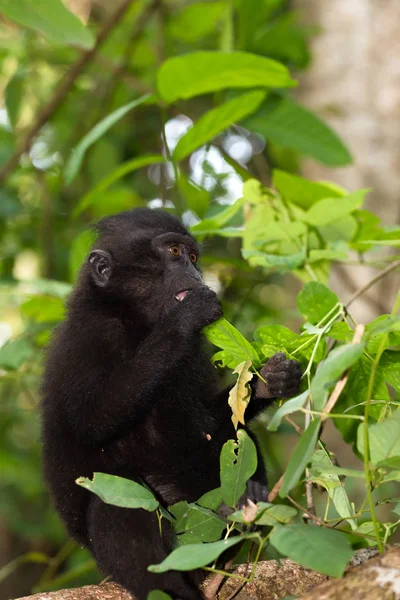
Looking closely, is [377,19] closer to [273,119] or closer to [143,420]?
[273,119]

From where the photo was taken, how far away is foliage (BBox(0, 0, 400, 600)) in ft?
6.64

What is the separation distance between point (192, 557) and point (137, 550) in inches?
35.0

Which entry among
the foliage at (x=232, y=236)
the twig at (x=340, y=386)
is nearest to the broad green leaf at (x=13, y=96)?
the foliage at (x=232, y=236)

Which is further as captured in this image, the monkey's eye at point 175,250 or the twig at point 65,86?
the twig at point 65,86

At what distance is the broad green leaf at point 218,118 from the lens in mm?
3467

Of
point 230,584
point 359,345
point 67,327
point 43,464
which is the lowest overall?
point 230,584

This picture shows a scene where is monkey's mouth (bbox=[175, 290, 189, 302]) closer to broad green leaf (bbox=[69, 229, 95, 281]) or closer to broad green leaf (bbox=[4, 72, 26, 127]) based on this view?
broad green leaf (bbox=[69, 229, 95, 281])

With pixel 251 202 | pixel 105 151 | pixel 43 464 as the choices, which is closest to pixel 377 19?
pixel 105 151

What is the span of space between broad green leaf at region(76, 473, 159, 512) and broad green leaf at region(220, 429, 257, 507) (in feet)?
0.75

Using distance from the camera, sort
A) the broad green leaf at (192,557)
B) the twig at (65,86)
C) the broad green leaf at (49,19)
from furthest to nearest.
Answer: the twig at (65,86), the broad green leaf at (49,19), the broad green leaf at (192,557)

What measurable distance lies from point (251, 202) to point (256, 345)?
932 millimetres

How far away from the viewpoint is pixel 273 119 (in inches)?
156

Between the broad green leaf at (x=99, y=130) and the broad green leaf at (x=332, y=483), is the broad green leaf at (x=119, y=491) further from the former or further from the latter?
the broad green leaf at (x=99, y=130)

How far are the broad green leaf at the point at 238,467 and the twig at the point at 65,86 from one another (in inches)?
124
